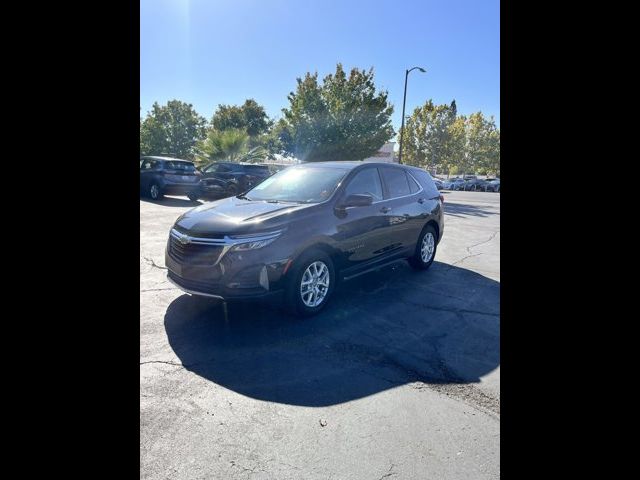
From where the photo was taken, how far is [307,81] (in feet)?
93.1

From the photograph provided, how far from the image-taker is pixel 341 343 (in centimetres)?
379

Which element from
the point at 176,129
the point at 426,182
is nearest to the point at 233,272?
the point at 426,182

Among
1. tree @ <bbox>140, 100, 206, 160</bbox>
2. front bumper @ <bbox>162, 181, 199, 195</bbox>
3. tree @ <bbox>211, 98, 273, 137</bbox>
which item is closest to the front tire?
front bumper @ <bbox>162, 181, 199, 195</bbox>

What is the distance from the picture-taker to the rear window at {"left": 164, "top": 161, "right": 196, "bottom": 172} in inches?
603

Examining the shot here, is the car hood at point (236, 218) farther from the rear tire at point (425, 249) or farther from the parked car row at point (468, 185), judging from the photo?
the parked car row at point (468, 185)

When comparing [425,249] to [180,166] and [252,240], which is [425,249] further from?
[180,166]

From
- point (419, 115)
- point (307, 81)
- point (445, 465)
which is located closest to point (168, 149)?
point (307, 81)

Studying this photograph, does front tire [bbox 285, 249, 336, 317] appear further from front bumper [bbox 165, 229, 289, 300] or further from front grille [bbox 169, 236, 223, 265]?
front grille [bbox 169, 236, 223, 265]

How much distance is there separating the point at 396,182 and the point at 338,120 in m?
21.3

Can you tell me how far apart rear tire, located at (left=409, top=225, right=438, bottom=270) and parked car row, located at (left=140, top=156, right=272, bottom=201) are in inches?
350

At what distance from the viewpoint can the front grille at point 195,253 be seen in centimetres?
402
